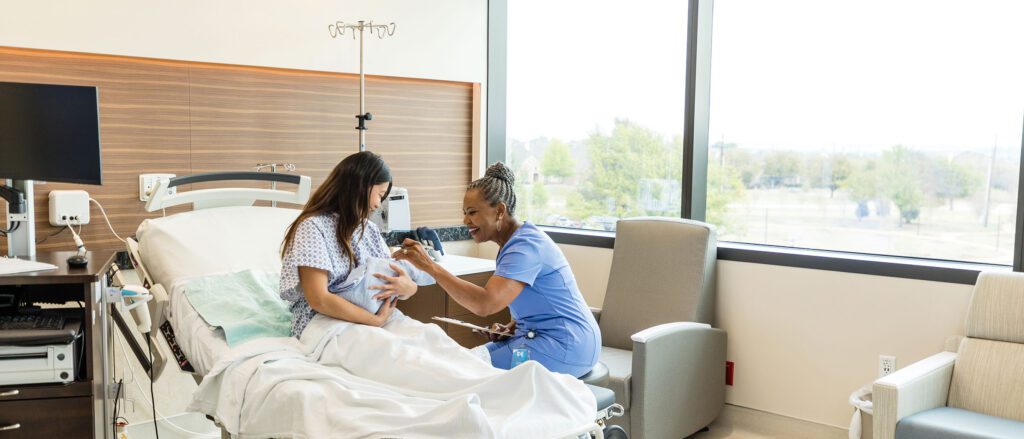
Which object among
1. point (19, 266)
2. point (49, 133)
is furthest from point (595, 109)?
point (19, 266)

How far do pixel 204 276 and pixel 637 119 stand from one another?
2.32 m

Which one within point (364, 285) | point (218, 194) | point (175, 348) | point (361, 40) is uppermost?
point (361, 40)

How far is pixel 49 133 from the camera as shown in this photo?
2.51m

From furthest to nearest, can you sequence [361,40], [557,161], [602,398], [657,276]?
[557,161], [361,40], [657,276], [602,398]

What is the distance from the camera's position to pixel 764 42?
149 inches

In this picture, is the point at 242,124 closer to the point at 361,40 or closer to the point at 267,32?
the point at 267,32

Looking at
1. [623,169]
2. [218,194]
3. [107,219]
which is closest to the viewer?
[218,194]

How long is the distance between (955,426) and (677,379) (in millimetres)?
996

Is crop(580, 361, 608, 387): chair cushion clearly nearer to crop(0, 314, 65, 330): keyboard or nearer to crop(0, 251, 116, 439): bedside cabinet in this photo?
crop(0, 251, 116, 439): bedside cabinet

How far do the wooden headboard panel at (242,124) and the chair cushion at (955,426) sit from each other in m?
2.53

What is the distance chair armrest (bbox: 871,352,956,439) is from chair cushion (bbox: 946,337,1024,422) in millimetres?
45

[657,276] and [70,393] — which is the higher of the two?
[657,276]

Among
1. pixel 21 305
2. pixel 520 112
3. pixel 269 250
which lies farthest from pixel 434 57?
pixel 21 305

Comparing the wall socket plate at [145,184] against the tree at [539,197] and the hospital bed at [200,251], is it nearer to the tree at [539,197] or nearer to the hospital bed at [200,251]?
the hospital bed at [200,251]
